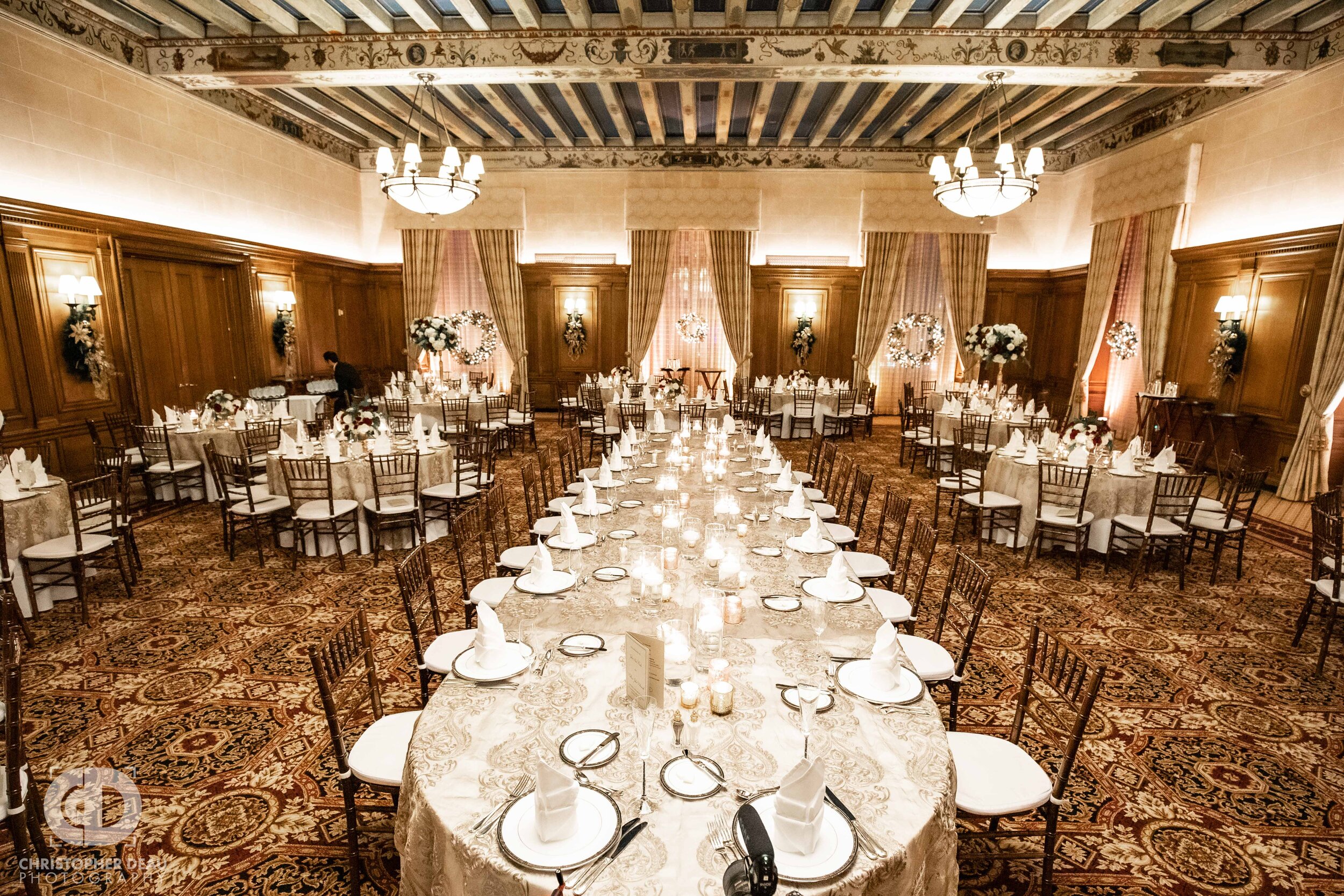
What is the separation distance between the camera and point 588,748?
1.87 m

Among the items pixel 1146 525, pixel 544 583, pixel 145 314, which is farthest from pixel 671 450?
pixel 145 314

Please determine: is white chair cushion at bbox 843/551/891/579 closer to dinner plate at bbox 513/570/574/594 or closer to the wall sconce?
dinner plate at bbox 513/570/574/594

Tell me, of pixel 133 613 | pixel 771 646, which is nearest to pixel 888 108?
pixel 771 646

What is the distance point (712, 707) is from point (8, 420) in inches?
333

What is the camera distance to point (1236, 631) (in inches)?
184

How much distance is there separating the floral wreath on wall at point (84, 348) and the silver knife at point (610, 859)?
8.96 metres

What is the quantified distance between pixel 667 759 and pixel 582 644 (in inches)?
27.2

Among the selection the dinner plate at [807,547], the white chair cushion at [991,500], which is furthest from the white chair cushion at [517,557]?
the white chair cushion at [991,500]

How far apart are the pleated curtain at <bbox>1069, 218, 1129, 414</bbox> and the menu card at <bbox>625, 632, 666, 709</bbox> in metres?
12.5

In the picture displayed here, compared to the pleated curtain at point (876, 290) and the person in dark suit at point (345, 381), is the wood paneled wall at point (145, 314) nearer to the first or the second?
the person in dark suit at point (345, 381)

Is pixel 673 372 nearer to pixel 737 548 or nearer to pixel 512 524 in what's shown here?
pixel 512 524

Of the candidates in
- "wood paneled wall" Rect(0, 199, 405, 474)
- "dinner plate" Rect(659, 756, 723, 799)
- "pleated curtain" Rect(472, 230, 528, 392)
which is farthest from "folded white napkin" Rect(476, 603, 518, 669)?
"pleated curtain" Rect(472, 230, 528, 392)

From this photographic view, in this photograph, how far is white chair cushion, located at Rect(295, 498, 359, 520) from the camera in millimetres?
5520

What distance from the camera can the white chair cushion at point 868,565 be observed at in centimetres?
420
